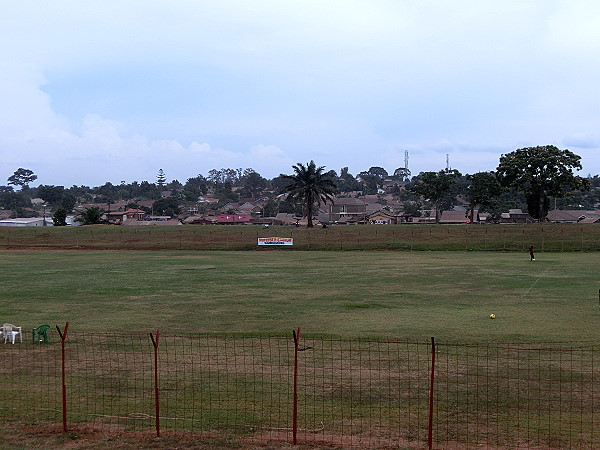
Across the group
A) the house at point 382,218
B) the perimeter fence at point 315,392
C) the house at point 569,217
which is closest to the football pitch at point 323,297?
the perimeter fence at point 315,392

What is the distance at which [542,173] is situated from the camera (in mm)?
104375

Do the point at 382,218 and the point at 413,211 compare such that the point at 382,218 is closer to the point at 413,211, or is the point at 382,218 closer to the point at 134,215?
the point at 413,211

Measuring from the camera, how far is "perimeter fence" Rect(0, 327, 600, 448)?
44.6 ft

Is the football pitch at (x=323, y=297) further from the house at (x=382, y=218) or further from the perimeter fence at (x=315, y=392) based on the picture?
the house at (x=382, y=218)

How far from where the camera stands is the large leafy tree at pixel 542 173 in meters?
104

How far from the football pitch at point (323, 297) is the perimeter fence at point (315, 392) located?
368 cm

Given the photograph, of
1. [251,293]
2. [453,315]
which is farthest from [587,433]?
[251,293]

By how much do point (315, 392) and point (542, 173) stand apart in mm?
96004

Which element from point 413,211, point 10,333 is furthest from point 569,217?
point 10,333

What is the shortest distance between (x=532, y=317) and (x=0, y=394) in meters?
20.4

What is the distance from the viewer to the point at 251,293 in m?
37.1

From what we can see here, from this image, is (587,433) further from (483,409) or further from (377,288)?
(377,288)

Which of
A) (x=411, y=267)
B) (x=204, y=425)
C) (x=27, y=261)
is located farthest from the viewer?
(x=27, y=261)

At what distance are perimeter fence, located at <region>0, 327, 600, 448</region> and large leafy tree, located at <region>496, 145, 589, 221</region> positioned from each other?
87777 millimetres
